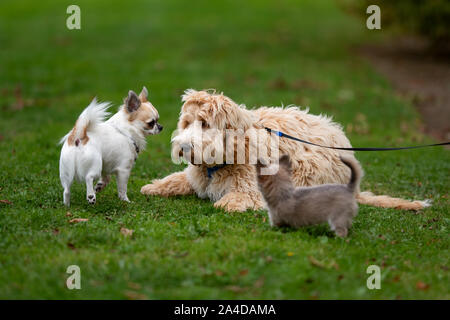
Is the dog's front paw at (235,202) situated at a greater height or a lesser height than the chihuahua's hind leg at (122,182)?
lesser

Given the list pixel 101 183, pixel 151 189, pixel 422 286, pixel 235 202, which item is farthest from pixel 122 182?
pixel 422 286

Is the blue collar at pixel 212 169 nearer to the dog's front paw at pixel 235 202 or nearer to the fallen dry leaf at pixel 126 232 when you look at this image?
the dog's front paw at pixel 235 202

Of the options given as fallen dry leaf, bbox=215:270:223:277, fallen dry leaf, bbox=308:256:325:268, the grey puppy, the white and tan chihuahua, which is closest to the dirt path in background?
the grey puppy

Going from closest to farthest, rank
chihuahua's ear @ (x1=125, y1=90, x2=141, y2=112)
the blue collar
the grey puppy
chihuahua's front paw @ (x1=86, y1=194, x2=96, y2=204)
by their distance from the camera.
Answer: the grey puppy → chihuahua's front paw @ (x1=86, y1=194, x2=96, y2=204) → chihuahua's ear @ (x1=125, y1=90, x2=141, y2=112) → the blue collar

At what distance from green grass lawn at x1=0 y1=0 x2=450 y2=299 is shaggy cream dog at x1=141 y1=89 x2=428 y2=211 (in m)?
0.28

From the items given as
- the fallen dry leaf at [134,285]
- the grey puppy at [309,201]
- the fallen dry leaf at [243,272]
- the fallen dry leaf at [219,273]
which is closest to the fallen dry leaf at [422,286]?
the grey puppy at [309,201]

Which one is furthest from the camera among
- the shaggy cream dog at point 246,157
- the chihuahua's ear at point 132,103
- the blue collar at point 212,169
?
the blue collar at point 212,169

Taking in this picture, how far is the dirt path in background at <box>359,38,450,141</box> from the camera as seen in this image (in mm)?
14703

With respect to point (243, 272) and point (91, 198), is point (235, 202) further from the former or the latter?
point (243, 272)

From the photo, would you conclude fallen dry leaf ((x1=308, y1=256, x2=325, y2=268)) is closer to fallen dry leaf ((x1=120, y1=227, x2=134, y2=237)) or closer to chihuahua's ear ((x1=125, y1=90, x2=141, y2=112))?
fallen dry leaf ((x1=120, y1=227, x2=134, y2=237))

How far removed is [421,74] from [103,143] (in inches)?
659

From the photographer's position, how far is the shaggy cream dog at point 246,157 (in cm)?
629

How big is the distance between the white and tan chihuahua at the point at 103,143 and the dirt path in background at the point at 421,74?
8503mm

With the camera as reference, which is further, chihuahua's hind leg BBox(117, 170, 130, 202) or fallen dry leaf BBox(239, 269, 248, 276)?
chihuahua's hind leg BBox(117, 170, 130, 202)
